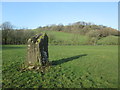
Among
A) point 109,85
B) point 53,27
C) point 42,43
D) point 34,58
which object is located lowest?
point 109,85

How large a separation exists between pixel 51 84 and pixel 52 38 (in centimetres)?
4305

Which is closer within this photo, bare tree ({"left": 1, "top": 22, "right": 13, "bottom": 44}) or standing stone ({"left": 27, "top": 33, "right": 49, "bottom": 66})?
standing stone ({"left": 27, "top": 33, "right": 49, "bottom": 66})

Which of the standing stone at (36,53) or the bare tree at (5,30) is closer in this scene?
the standing stone at (36,53)

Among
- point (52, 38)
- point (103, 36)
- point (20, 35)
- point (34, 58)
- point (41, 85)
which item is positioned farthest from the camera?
point (103, 36)

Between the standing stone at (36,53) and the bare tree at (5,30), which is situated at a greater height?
the bare tree at (5,30)

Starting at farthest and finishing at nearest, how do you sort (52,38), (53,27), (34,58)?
(53,27) → (52,38) → (34,58)

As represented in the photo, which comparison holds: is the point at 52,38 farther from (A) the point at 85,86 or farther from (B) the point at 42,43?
(A) the point at 85,86

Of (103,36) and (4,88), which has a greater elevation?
(103,36)

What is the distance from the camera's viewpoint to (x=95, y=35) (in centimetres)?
4766

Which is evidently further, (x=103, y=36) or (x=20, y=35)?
(x=103, y=36)

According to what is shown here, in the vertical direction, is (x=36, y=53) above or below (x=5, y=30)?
below

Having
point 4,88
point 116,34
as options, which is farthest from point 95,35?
point 4,88

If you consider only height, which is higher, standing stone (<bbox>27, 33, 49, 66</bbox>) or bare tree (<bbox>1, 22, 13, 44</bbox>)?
bare tree (<bbox>1, 22, 13, 44</bbox>)

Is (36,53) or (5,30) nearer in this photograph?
(36,53)
